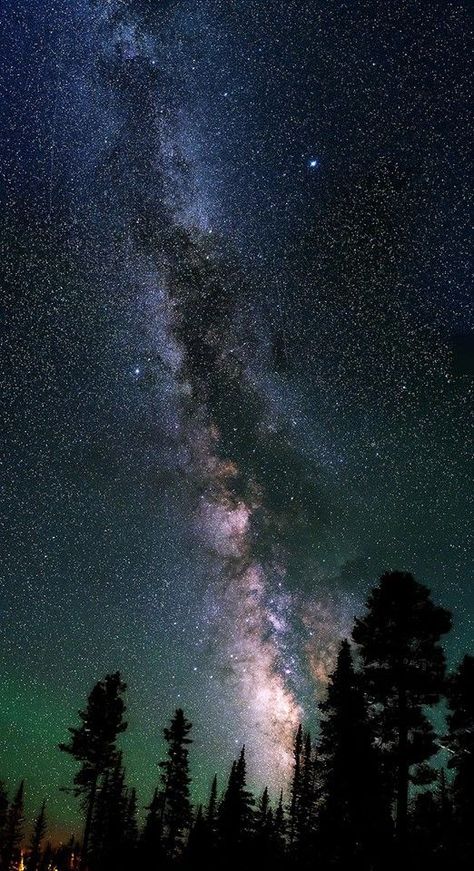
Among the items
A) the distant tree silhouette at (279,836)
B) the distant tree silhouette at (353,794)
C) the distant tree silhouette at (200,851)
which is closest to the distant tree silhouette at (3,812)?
the distant tree silhouette at (279,836)

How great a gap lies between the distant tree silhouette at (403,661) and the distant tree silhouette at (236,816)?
839 inches

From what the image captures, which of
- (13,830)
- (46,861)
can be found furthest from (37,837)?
(46,861)

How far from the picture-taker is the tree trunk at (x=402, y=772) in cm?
1501

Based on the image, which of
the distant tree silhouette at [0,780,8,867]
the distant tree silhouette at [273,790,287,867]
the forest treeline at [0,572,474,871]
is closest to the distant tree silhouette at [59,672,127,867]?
the forest treeline at [0,572,474,871]

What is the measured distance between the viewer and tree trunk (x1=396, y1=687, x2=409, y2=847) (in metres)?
15.0

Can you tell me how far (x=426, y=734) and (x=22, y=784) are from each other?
300 ft

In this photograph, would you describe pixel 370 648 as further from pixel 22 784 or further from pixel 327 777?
pixel 22 784

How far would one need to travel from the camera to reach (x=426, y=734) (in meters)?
16.8

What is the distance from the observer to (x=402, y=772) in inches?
634

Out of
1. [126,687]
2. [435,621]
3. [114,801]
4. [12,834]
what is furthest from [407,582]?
[12,834]

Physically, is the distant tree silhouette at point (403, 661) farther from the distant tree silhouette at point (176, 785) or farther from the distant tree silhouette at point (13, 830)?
the distant tree silhouette at point (13, 830)

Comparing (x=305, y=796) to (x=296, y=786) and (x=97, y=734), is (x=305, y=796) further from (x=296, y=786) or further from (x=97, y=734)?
(x=97, y=734)

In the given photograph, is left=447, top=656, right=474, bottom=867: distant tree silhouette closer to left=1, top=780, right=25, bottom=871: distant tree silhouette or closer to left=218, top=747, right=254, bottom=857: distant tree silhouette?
left=218, top=747, right=254, bottom=857: distant tree silhouette

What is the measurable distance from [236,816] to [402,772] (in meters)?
25.2
